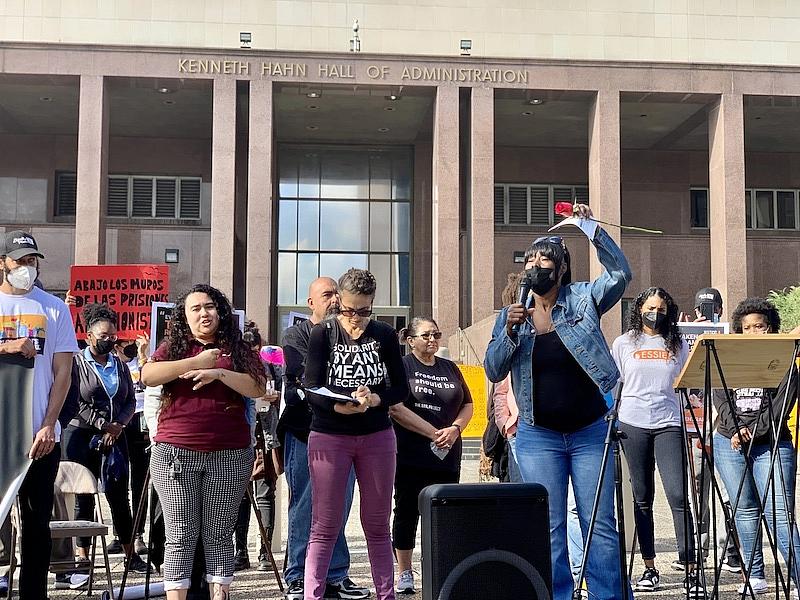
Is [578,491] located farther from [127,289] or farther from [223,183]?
[223,183]

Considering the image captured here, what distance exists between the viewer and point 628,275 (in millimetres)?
5262

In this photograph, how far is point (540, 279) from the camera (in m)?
5.27

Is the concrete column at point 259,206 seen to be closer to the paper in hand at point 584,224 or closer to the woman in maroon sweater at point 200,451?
the woman in maroon sweater at point 200,451

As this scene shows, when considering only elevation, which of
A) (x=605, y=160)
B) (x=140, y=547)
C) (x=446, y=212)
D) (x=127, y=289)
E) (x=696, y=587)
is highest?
(x=605, y=160)

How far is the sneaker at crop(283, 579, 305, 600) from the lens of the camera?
6453 millimetres

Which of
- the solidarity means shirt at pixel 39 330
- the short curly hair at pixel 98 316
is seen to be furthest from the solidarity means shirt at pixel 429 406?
the short curly hair at pixel 98 316

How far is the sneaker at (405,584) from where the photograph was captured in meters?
6.94

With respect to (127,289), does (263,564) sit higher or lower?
lower

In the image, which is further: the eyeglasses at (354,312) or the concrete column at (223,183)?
the concrete column at (223,183)

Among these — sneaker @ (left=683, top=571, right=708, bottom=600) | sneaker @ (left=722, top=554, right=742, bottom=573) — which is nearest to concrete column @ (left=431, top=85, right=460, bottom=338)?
sneaker @ (left=722, top=554, right=742, bottom=573)

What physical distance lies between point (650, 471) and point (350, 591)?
242 centimetres

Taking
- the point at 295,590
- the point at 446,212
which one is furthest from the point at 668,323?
the point at 446,212

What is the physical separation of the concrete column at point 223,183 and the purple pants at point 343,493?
2156cm

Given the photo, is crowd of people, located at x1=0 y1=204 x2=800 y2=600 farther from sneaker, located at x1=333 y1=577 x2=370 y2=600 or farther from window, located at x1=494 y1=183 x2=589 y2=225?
window, located at x1=494 y1=183 x2=589 y2=225
